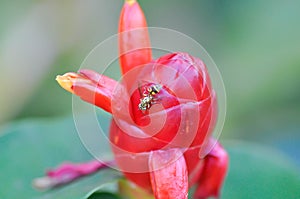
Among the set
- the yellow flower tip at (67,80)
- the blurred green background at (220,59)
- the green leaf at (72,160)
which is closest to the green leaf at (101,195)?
the green leaf at (72,160)

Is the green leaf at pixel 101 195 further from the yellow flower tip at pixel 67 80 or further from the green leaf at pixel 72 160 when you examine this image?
the yellow flower tip at pixel 67 80

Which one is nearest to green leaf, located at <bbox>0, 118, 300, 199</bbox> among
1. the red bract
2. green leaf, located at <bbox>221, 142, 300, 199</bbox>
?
green leaf, located at <bbox>221, 142, 300, 199</bbox>

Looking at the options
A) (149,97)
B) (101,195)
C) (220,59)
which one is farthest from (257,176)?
(220,59)

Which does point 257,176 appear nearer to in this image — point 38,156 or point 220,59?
point 38,156

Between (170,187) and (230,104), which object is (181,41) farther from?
(170,187)

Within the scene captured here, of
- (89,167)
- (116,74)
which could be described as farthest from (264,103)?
(89,167)

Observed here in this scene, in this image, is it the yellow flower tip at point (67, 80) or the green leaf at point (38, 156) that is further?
the green leaf at point (38, 156)
